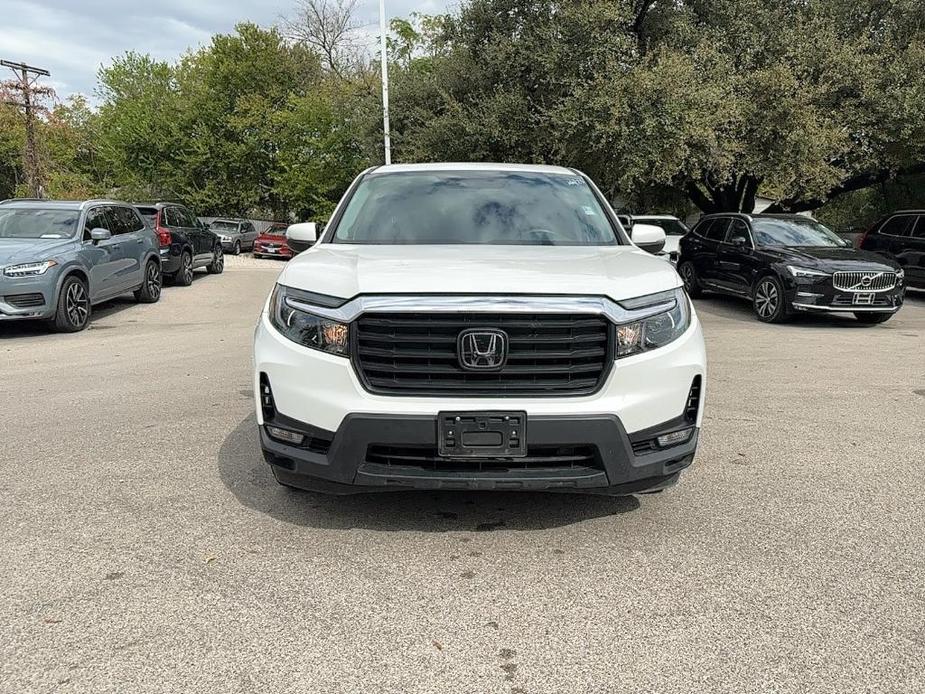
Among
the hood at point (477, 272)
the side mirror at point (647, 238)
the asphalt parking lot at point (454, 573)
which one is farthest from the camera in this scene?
the side mirror at point (647, 238)

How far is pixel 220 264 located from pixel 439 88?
8109mm

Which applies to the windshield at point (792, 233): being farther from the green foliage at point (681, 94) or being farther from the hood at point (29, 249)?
the hood at point (29, 249)

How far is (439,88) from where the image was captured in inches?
820

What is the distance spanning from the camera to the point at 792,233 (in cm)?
1142

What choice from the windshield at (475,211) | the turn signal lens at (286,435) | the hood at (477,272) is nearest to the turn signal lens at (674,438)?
the hood at (477,272)

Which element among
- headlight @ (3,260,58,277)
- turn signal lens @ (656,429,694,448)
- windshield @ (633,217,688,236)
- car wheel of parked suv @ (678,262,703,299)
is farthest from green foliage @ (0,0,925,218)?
turn signal lens @ (656,429,694,448)

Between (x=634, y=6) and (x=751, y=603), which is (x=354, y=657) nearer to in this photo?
(x=751, y=603)

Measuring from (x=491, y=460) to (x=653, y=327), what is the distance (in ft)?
3.10

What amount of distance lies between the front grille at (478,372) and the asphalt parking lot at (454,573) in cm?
78

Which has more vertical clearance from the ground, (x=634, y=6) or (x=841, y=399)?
(x=634, y=6)

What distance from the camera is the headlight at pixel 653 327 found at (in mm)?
3119

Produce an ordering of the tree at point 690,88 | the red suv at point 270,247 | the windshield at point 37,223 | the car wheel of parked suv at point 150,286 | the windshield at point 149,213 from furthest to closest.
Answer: the red suv at point 270,247 → the tree at point 690,88 → the windshield at point 149,213 → the car wheel of parked suv at point 150,286 → the windshield at point 37,223

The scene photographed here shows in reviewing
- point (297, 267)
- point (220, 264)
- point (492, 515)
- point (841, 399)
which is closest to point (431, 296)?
point (297, 267)

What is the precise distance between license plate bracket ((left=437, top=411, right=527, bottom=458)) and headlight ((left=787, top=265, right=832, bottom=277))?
28.3 ft
